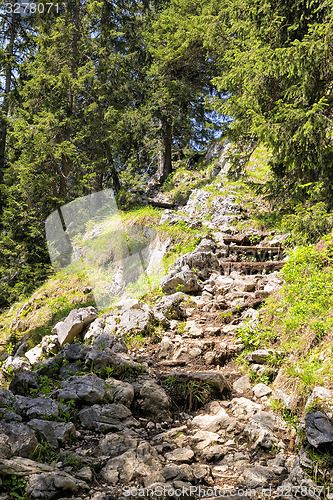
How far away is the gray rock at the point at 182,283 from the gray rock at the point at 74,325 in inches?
71.9

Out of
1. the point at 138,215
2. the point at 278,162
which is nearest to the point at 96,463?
the point at 278,162

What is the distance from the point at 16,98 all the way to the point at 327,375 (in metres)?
19.4

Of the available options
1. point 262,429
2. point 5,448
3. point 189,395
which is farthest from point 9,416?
point 262,429

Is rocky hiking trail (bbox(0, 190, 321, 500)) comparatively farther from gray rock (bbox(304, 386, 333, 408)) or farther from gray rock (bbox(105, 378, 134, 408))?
gray rock (bbox(304, 386, 333, 408))

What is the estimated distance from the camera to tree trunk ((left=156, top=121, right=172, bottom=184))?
16516 millimetres

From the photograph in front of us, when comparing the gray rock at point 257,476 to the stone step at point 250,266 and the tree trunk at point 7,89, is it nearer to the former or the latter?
the stone step at point 250,266

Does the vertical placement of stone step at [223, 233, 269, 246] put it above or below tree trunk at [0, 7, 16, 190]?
below

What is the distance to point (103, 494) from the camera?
2.49 m

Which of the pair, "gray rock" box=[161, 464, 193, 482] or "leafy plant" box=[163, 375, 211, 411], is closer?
"gray rock" box=[161, 464, 193, 482]

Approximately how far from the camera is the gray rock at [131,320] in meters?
6.38

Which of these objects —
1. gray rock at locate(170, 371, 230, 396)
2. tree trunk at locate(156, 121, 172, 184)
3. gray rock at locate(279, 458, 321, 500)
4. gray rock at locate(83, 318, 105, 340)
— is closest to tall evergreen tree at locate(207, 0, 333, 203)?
gray rock at locate(170, 371, 230, 396)

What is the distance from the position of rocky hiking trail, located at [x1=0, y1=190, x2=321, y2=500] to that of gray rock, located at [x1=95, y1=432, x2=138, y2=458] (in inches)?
0.4

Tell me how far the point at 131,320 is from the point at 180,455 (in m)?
3.62

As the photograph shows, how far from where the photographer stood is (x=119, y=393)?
156 inches
